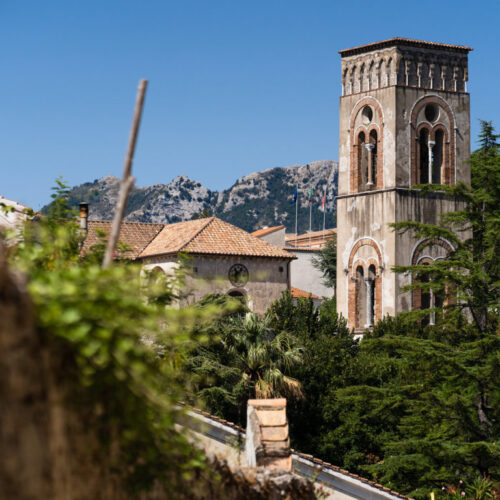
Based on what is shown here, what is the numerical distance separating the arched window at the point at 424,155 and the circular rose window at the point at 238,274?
9104mm

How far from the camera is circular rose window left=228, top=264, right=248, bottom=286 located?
3756cm

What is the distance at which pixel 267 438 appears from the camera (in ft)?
25.2

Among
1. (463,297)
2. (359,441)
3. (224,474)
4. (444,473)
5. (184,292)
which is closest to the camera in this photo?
(184,292)

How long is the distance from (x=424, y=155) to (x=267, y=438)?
104ft

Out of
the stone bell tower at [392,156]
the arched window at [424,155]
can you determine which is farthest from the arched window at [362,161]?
the arched window at [424,155]

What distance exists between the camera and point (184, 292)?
5.02 m

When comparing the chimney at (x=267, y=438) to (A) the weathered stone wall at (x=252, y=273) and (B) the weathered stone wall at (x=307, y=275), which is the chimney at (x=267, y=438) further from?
(B) the weathered stone wall at (x=307, y=275)

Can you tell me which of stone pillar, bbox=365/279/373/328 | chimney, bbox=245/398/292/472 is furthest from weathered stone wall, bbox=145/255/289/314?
chimney, bbox=245/398/292/472

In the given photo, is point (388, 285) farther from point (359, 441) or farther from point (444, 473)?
point (444, 473)

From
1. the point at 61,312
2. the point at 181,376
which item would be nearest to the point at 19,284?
the point at 61,312

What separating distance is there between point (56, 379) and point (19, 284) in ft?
1.19

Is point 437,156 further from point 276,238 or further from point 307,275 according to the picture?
point 276,238

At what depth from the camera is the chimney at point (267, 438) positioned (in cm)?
738

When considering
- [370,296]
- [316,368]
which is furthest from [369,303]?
[316,368]
